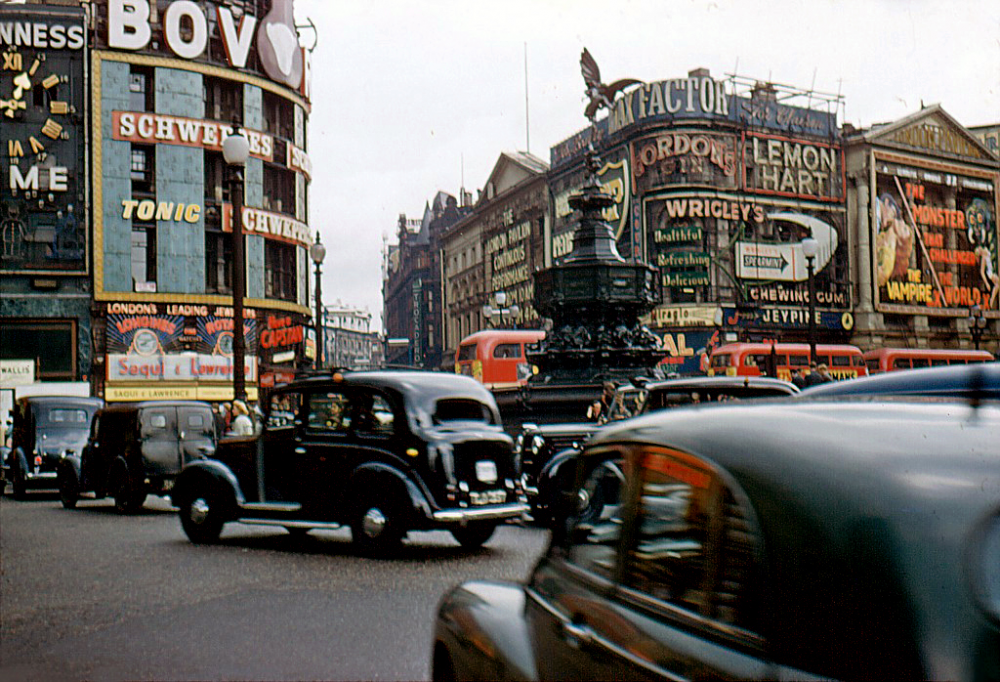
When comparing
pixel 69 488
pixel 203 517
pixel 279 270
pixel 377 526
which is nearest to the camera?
pixel 377 526

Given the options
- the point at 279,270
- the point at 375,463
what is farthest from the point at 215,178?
the point at 375,463

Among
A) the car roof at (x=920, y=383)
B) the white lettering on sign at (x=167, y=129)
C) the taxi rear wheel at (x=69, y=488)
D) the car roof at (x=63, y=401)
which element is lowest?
the taxi rear wheel at (x=69, y=488)

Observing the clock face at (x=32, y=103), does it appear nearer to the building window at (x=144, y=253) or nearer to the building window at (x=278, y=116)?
the building window at (x=144, y=253)

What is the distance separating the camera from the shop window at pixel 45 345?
41.8 m

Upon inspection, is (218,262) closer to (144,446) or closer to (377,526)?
(144,446)

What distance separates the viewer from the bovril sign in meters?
43.2

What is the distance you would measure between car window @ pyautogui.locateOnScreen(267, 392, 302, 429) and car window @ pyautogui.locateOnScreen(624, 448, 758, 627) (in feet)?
28.6

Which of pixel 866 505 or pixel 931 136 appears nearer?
pixel 866 505

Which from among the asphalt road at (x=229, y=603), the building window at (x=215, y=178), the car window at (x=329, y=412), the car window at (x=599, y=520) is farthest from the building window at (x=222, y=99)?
the car window at (x=599, y=520)

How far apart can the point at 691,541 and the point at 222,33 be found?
46.4m

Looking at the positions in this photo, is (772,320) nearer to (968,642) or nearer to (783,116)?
(783,116)

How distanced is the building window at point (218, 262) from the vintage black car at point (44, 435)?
846 inches

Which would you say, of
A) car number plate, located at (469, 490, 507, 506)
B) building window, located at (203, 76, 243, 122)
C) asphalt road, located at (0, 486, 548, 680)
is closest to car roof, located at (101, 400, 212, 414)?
asphalt road, located at (0, 486, 548, 680)

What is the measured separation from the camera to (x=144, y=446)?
16266 mm
